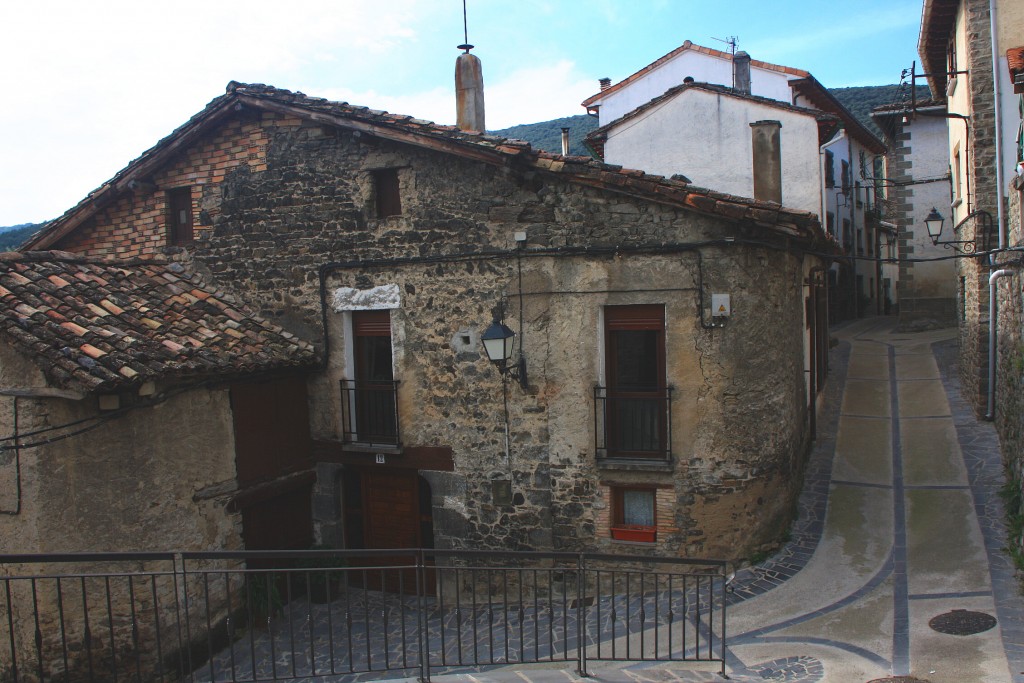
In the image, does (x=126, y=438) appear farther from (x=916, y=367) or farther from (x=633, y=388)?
(x=916, y=367)

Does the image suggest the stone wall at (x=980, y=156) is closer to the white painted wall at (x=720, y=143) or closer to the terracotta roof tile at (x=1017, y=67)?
the terracotta roof tile at (x=1017, y=67)

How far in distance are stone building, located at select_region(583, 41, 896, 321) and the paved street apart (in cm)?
511

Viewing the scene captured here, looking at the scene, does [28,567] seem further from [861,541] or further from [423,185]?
[861,541]

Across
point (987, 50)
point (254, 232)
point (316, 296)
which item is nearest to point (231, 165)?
point (254, 232)

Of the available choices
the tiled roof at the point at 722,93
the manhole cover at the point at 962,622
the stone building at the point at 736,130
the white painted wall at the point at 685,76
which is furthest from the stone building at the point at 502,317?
the white painted wall at the point at 685,76

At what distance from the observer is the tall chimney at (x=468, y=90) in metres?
11.8

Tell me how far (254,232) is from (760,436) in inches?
285

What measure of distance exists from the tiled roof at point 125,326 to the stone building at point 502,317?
0.56 m

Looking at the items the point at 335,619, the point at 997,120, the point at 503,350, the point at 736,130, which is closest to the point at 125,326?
the point at 503,350

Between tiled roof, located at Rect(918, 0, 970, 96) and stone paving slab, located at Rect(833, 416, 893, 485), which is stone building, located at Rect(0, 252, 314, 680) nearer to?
stone paving slab, located at Rect(833, 416, 893, 485)

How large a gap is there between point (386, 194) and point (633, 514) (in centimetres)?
520

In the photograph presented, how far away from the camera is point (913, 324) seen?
19.7 m

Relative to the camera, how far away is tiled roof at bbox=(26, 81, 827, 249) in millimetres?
8023

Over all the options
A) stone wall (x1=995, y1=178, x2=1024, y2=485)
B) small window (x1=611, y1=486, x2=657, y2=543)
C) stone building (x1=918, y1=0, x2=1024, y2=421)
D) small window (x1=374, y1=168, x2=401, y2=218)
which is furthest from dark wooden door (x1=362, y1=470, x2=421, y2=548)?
stone building (x1=918, y1=0, x2=1024, y2=421)
